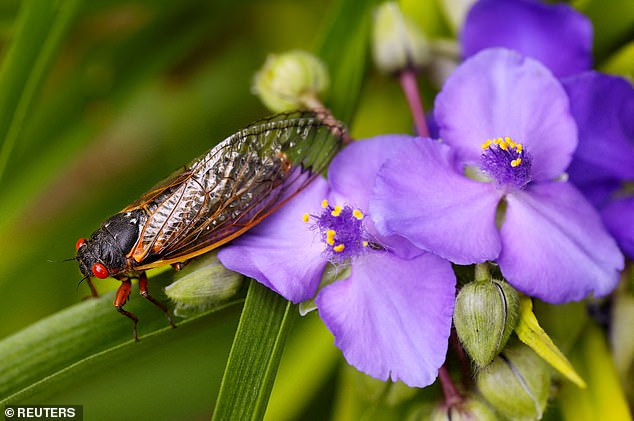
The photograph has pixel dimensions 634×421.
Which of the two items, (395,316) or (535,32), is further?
(535,32)

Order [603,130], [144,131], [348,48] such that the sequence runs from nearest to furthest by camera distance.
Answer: [603,130] → [348,48] → [144,131]

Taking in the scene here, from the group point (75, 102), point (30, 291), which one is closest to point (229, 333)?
point (30, 291)

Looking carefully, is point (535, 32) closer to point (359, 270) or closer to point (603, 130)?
point (603, 130)

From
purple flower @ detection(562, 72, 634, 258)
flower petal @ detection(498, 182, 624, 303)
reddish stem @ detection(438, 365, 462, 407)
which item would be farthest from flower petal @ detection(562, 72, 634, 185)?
reddish stem @ detection(438, 365, 462, 407)

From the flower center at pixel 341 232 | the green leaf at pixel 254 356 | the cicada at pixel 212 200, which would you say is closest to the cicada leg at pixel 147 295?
the cicada at pixel 212 200

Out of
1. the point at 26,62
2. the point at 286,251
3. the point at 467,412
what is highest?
the point at 26,62

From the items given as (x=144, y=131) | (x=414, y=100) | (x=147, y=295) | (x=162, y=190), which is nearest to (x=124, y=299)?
(x=147, y=295)

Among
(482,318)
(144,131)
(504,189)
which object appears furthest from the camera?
(144,131)

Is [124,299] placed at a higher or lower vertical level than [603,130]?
higher
